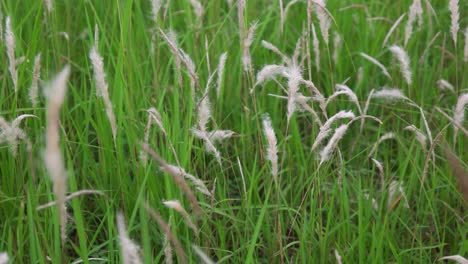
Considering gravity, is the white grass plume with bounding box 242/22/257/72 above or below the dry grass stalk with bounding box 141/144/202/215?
above

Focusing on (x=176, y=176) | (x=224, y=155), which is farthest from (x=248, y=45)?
(x=176, y=176)

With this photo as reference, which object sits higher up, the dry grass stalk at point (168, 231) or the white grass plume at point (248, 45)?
the white grass plume at point (248, 45)

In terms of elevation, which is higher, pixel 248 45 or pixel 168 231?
pixel 248 45

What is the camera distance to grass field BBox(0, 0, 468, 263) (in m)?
1.58

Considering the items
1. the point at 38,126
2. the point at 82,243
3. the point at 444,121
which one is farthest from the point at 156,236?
the point at 444,121

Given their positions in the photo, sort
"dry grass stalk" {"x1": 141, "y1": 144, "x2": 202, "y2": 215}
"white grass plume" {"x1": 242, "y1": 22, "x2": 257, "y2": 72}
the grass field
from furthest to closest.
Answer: "white grass plume" {"x1": 242, "y1": 22, "x2": 257, "y2": 72} < the grass field < "dry grass stalk" {"x1": 141, "y1": 144, "x2": 202, "y2": 215}

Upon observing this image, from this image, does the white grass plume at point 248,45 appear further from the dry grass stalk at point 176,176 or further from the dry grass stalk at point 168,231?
the dry grass stalk at point 168,231

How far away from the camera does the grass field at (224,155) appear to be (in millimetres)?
1579

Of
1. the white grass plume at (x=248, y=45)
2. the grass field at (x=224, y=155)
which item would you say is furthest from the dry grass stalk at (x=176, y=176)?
the white grass plume at (x=248, y=45)

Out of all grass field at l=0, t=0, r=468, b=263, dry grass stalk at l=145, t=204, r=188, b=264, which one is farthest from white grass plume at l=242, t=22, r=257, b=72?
dry grass stalk at l=145, t=204, r=188, b=264

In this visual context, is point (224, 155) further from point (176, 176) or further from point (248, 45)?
point (176, 176)

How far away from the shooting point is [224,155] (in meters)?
2.16

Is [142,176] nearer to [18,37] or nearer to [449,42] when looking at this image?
[18,37]

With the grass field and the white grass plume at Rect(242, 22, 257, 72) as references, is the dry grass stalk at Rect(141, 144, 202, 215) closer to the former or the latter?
the grass field
